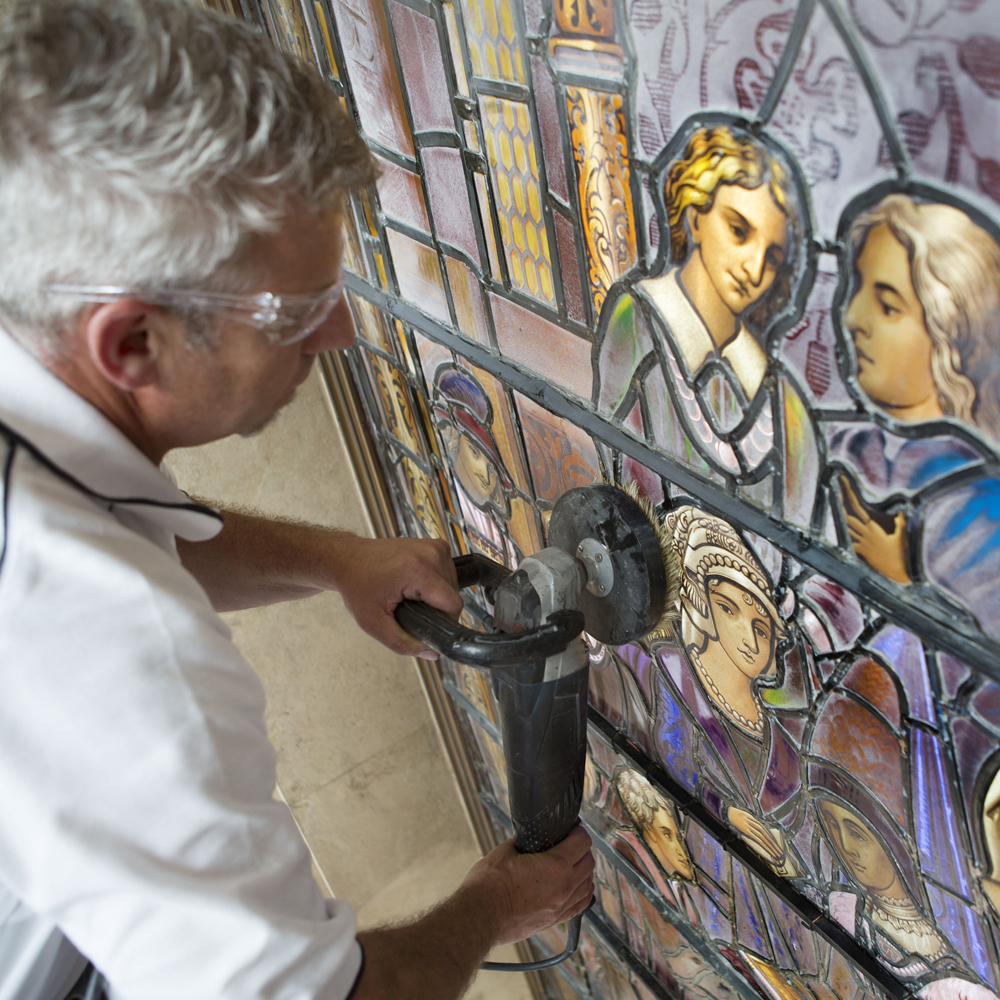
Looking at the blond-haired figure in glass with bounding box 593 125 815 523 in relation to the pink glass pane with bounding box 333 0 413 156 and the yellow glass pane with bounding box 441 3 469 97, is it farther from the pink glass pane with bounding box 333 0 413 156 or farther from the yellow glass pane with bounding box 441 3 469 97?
the pink glass pane with bounding box 333 0 413 156

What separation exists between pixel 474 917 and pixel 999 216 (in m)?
0.78

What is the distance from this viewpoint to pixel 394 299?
1403 millimetres

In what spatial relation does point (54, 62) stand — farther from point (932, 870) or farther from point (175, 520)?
point (932, 870)

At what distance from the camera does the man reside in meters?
0.63

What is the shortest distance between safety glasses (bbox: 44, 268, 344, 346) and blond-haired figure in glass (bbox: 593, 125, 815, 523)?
0.97 feet

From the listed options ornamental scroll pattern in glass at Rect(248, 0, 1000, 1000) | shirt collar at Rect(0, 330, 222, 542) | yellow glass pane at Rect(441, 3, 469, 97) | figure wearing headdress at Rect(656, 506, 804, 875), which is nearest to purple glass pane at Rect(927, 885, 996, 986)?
ornamental scroll pattern in glass at Rect(248, 0, 1000, 1000)

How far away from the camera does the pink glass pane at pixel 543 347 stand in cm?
100

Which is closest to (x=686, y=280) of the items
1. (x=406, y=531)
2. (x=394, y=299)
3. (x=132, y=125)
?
(x=132, y=125)

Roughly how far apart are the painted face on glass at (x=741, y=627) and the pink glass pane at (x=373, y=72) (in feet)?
2.22

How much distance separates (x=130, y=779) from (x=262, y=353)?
35cm

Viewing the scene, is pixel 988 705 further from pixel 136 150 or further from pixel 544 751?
pixel 136 150

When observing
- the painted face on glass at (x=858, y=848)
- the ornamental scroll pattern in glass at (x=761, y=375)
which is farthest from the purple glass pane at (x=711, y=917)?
the painted face on glass at (x=858, y=848)

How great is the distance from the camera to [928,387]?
600 mm

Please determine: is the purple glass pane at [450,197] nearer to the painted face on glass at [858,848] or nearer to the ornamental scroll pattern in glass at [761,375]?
the ornamental scroll pattern in glass at [761,375]
